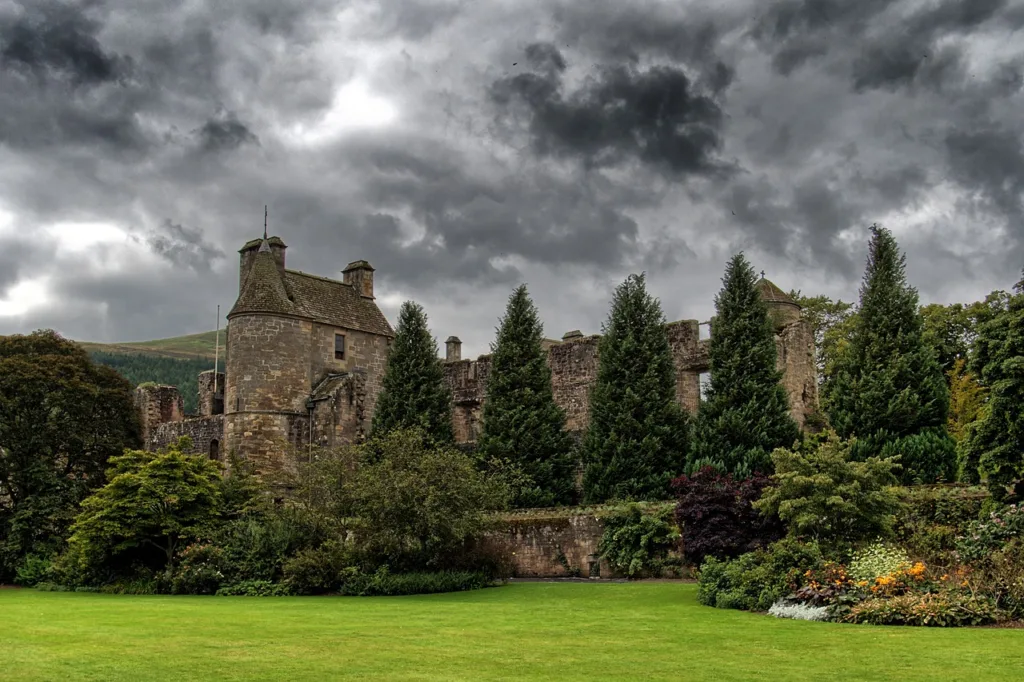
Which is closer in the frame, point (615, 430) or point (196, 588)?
point (196, 588)

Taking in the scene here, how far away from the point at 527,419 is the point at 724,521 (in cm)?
1451

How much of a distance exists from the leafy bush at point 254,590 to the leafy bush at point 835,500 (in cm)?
1205

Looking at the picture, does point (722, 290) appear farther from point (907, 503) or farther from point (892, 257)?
point (907, 503)

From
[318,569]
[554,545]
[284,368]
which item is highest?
[284,368]

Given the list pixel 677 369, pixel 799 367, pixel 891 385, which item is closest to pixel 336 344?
pixel 677 369

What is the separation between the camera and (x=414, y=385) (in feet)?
131

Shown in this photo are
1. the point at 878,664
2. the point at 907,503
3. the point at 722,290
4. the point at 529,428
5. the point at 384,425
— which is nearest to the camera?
the point at 878,664

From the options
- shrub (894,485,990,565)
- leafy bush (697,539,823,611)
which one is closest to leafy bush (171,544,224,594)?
leafy bush (697,539,823,611)

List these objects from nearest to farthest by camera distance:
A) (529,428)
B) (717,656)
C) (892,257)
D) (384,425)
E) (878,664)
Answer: (878,664) → (717,656) → (892,257) → (529,428) → (384,425)

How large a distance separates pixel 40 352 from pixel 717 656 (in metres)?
32.8

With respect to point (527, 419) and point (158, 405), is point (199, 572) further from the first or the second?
point (158, 405)

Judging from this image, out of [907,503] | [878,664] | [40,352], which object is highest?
[40,352]

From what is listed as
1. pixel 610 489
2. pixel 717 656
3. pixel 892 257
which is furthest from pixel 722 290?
pixel 717 656

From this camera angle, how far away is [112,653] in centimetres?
1229
